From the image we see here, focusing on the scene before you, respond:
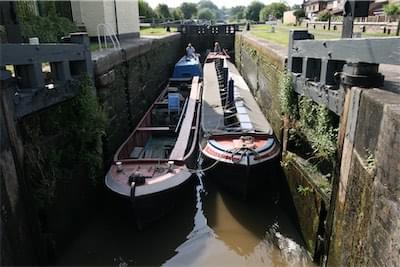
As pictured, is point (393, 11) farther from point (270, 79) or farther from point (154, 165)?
point (154, 165)

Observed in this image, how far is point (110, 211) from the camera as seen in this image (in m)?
6.49

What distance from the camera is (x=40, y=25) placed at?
8.59m

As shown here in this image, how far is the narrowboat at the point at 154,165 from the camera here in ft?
18.3

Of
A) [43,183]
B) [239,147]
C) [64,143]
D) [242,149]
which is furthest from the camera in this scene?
[239,147]

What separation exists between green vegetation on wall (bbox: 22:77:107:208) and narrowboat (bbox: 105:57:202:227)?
583mm

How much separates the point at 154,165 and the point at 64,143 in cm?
172

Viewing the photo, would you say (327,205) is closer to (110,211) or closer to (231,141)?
(231,141)

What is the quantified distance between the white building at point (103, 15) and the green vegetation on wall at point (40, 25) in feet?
5.13

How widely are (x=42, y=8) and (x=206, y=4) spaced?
182570mm

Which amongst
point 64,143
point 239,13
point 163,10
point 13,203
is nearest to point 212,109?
point 64,143

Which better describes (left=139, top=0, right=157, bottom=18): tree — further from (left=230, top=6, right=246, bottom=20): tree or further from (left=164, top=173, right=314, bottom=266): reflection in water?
(left=230, top=6, right=246, bottom=20): tree

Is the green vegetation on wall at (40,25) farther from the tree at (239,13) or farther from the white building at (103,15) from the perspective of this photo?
the tree at (239,13)

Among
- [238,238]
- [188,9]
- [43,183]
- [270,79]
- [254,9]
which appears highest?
[188,9]

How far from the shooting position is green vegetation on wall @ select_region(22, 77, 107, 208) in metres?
4.49
